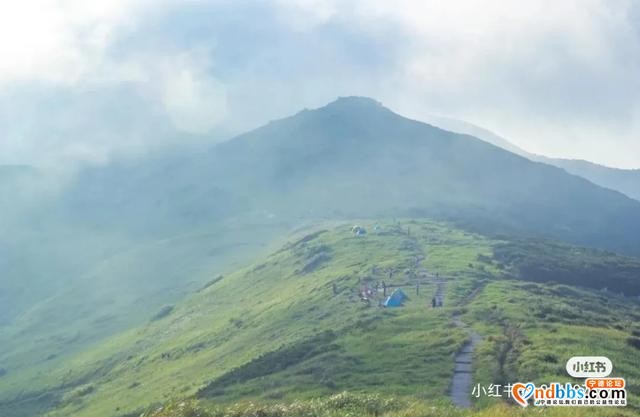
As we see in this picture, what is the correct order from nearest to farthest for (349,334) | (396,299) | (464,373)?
(464,373) < (349,334) < (396,299)

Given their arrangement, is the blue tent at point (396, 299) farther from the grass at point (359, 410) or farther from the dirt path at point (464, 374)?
the grass at point (359, 410)

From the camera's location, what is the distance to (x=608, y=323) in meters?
82.7

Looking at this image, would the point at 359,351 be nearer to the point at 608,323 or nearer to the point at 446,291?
the point at 608,323

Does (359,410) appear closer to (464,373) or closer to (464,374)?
(464,374)

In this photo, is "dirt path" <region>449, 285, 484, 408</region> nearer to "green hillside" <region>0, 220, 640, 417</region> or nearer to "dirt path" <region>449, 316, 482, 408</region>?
"dirt path" <region>449, 316, 482, 408</region>

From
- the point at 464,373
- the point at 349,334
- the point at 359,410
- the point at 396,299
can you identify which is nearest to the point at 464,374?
the point at 464,373

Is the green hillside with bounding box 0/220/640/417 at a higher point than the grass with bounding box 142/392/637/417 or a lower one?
lower

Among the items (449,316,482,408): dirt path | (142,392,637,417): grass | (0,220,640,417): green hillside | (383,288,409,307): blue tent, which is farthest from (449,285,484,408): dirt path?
(383,288,409,307): blue tent

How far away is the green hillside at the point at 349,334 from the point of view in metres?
55.9

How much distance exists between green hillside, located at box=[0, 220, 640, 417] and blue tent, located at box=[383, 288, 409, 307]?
4.72 ft

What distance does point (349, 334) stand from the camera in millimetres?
77438

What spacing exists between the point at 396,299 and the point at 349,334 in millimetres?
26848

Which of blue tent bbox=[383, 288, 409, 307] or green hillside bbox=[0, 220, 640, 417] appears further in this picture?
blue tent bbox=[383, 288, 409, 307]

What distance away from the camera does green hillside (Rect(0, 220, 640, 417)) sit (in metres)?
55.9
